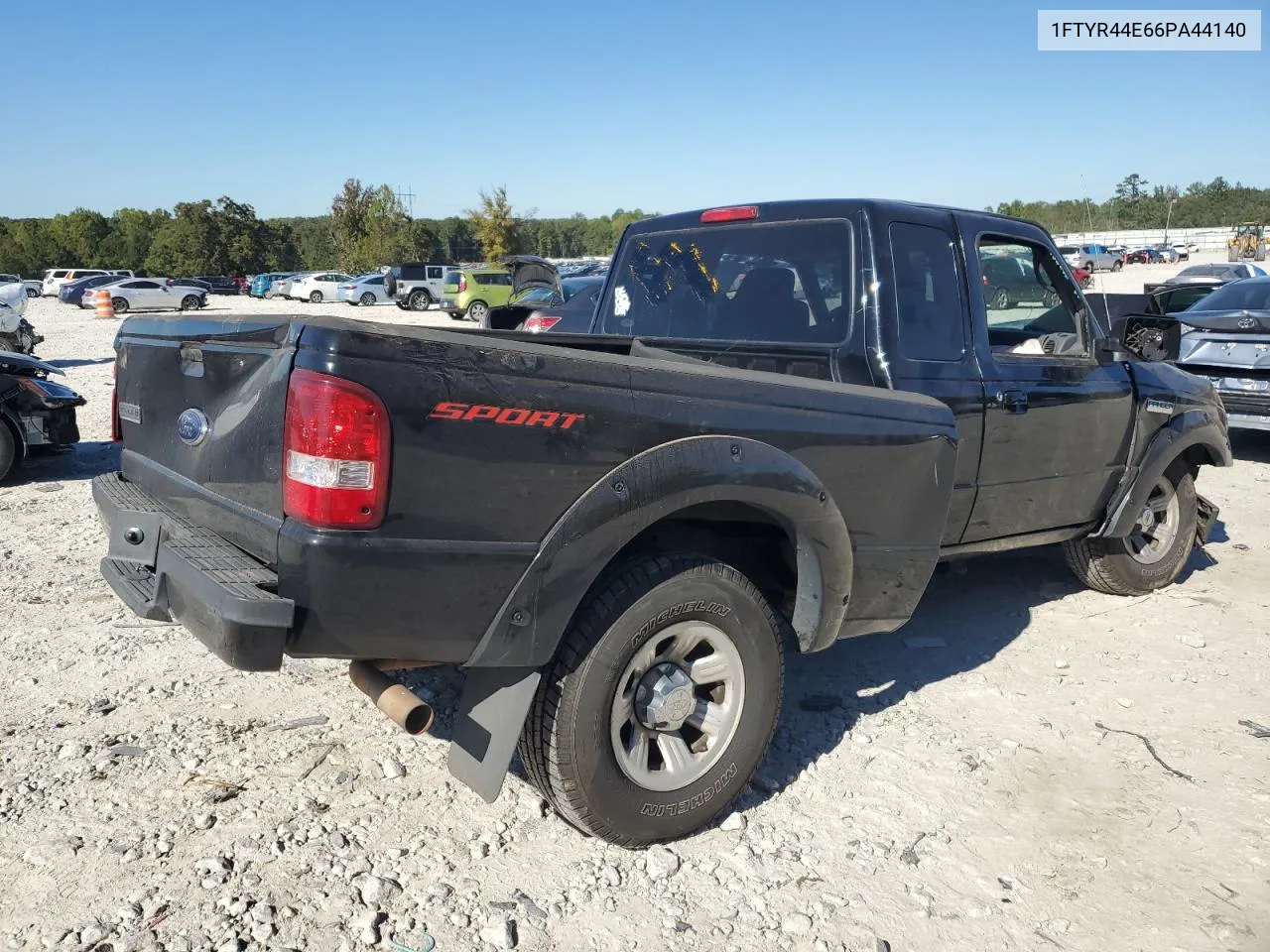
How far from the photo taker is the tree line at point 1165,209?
273ft

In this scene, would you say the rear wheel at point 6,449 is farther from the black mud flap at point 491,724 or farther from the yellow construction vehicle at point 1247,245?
the yellow construction vehicle at point 1247,245

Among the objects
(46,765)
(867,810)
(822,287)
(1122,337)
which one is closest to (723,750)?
(867,810)

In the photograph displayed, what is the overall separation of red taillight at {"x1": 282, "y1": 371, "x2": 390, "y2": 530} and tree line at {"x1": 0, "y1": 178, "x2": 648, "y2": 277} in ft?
218

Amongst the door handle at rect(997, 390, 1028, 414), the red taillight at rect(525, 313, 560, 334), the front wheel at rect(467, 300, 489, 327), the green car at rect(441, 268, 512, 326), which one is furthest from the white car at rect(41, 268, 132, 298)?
the door handle at rect(997, 390, 1028, 414)

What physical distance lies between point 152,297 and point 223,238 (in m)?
31.8

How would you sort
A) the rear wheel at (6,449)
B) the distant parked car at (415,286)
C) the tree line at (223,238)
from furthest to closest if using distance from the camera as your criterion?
the tree line at (223,238)
the distant parked car at (415,286)
the rear wheel at (6,449)

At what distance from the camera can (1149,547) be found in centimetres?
561

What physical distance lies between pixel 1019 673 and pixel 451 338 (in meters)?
3.28

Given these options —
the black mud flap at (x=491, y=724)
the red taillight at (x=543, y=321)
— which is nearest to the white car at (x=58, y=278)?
the red taillight at (x=543, y=321)

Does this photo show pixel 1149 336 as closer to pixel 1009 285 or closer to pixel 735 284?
pixel 1009 285

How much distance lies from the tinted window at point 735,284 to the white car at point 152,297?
36.9 m

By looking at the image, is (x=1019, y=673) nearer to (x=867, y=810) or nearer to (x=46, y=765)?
(x=867, y=810)

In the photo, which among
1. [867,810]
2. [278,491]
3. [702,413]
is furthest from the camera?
[867,810]

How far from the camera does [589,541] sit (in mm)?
2625
